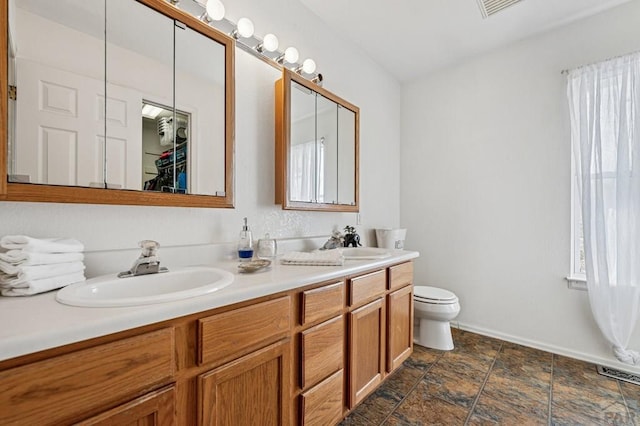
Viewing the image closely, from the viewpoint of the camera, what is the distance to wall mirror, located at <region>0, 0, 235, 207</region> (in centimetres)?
92

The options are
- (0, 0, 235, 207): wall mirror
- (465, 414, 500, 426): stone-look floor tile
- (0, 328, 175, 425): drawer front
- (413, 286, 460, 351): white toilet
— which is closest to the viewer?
(0, 328, 175, 425): drawer front

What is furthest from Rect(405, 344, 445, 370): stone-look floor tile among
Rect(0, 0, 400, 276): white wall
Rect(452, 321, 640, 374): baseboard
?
Rect(0, 0, 400, 276): white wall

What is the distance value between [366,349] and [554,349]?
172 cm

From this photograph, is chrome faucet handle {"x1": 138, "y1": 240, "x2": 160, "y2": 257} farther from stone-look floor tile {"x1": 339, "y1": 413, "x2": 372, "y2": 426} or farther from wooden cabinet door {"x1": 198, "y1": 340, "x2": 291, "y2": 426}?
stone-look floor tile {"x1": 339, "y1": 413, "x2": 372, "y2": 426}

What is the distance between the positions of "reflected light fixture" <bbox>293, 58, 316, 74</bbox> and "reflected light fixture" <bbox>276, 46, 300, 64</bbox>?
0.06 meters

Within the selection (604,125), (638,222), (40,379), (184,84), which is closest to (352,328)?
(40,379)

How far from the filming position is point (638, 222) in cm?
185

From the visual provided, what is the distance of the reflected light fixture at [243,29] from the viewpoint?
149 centimetres

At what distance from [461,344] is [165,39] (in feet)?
9.36

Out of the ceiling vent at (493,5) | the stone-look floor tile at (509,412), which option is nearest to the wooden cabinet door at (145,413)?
the stone-look floor tile at (509,412)

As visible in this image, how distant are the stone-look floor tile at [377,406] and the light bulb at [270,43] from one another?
2.11 metres

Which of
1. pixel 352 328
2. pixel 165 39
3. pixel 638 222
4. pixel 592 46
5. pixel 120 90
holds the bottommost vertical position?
pixel 352 328

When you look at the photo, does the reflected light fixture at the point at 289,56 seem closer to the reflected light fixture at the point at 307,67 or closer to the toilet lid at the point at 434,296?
the reflected light fixture at the point at 307,67

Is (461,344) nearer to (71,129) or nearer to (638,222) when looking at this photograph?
(638,222)
